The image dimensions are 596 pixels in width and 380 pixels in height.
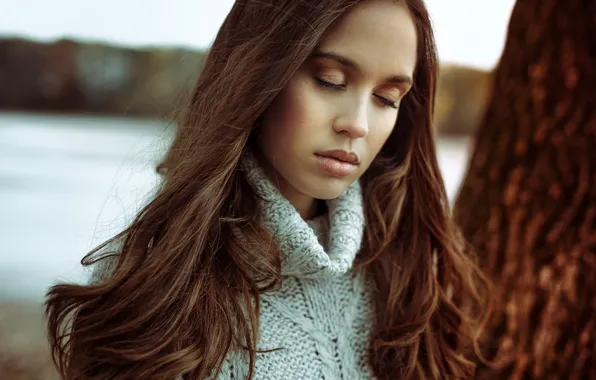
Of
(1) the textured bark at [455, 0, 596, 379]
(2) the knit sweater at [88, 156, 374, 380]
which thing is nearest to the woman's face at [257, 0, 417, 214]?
(2) the knit sweater at [88, 156, 374, 380]

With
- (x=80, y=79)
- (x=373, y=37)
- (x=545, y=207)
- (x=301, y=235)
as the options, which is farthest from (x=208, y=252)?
(x=80, y=79)

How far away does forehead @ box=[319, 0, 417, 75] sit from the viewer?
135cm

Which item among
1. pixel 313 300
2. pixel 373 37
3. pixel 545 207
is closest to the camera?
pixel 373 37

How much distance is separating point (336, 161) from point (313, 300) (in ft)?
1.29

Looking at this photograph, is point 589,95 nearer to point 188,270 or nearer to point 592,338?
point 592,338

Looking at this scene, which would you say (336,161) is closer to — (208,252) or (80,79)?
(208,252)

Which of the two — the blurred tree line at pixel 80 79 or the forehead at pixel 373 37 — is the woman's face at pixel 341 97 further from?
the blurred tree line at pixel 80 79

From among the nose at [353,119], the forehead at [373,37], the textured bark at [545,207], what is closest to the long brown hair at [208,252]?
the forehead at [373,37]

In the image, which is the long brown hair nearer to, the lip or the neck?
the neck

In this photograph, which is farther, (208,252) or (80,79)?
(80,79)

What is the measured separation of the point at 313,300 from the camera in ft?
5.16

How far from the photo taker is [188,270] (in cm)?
137

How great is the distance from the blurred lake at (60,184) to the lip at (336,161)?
1.50 feet

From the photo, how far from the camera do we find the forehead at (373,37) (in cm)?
135
